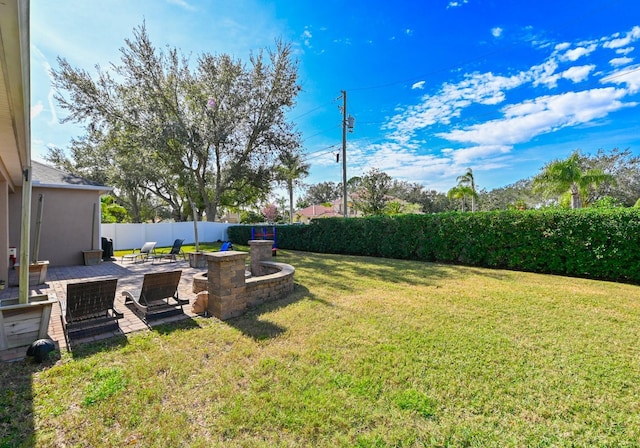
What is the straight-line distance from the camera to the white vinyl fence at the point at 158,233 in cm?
1694

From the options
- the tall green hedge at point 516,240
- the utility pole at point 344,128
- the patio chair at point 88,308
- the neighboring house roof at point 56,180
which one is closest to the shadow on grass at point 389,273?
the tall green hedge at point 516,240

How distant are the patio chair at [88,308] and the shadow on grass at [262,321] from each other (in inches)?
69.5

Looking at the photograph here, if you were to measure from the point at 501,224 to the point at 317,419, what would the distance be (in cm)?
946

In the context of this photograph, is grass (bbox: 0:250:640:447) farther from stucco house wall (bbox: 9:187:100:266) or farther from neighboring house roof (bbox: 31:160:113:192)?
stucco house wall (bbox: 9:187:100:266)

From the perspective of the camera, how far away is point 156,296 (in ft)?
15.7

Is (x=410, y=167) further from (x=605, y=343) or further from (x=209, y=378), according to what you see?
(x=209, y=378)

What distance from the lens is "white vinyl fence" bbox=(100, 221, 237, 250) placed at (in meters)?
16.9

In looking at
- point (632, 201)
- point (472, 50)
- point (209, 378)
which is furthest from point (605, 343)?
point (632, 201)

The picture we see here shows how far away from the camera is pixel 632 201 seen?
2456 centimetres

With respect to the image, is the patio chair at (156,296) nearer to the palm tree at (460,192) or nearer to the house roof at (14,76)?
the house roof at (14,76)

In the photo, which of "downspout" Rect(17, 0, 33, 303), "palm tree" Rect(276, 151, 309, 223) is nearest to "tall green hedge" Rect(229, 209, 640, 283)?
"palm tree" Rect(276, 151, 309, 223)

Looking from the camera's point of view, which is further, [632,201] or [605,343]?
[632,201]

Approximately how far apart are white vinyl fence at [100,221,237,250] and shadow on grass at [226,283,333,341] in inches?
623

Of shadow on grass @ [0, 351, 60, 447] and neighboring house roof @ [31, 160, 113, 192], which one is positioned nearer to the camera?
shadow on grass @ [0, 351, 60, 447]
